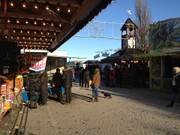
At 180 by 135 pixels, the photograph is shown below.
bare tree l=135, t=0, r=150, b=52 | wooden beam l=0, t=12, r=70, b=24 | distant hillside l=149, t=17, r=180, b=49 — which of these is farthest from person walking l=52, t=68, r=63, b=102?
bare tree l=135, t=0, r=150, b=52

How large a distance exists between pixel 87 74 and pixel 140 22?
2700 cm

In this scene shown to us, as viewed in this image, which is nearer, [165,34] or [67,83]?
Answer: [67,83]

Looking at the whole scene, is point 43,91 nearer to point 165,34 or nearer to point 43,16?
point 43,16

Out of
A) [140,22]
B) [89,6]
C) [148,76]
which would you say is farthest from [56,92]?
[140,22]

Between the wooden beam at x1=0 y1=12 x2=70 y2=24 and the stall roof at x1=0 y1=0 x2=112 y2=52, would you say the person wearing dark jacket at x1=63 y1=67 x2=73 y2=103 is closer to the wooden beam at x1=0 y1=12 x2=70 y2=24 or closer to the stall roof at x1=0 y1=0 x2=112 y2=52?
the stall roof at x1=0 y1=0 x2=112 y2=52

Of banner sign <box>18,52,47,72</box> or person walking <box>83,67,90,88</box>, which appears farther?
person walking <box>83,67,90,88</box>

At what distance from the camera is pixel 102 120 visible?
1333 centimetres

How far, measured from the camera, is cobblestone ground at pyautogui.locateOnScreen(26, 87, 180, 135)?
11.3 meters

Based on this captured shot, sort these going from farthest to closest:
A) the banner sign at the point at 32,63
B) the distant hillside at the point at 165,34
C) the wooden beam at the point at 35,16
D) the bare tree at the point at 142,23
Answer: the bare tree at the point at 142,23 → the distant hillside at the point at 165,34 → the banner sign at the point at 32,63 → the wooden beam at the point at 35,16

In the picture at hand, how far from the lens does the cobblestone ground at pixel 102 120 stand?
11.3m

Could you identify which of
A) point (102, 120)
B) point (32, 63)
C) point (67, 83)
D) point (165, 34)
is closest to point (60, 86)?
point (67, 83)

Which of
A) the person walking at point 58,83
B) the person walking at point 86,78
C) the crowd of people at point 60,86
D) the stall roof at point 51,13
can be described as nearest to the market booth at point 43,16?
the stall roof at point 51,13

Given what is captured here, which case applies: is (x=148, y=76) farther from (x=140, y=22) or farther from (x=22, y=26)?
(x=140, y=22)

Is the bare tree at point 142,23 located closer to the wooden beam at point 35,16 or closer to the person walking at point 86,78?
the person walking at point 86,78
